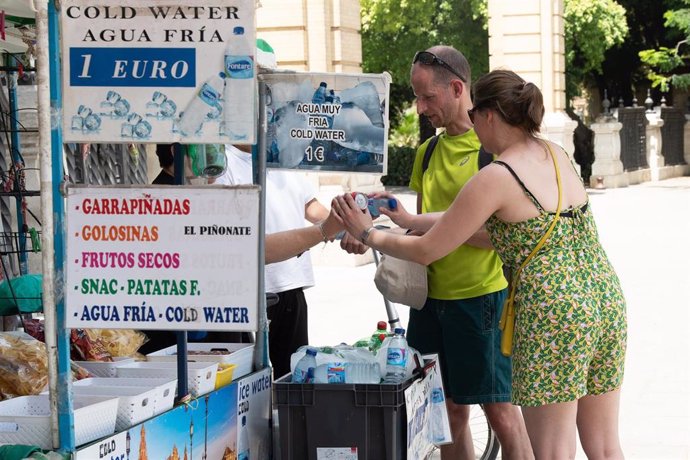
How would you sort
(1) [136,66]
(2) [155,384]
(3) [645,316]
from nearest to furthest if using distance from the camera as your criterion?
(1) [136,66]
(2) [155,384]
(3) [645,316]

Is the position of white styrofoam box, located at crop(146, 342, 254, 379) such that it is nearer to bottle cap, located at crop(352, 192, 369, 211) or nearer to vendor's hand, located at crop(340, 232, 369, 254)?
vendor's hand, located at crop(340, 232, 369, 254)

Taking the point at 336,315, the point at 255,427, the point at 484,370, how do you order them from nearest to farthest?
1. the point at 255,427
2. the point at 484,370
3. the point at 336,315

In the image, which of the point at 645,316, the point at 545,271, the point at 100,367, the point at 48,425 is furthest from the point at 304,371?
the point at 645,316

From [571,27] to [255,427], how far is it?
30.7 meters

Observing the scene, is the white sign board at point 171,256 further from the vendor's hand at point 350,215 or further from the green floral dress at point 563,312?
the green floral dress at point 563,312

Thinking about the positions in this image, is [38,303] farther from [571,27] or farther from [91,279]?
[571,27]

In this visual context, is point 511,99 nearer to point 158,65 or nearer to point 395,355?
point 395,355

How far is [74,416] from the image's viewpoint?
11.3ft

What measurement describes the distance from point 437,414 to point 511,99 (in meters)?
1.29

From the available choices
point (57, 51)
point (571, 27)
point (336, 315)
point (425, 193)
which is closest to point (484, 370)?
point (425, 193)

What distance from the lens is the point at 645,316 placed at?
11250 millimetres

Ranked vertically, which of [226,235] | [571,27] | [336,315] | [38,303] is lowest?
[336,315]

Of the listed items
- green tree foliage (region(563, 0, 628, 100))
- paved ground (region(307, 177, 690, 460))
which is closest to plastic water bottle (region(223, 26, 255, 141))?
paved ground (region(307, 177, 690, 460))

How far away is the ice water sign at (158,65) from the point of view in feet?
11.6
